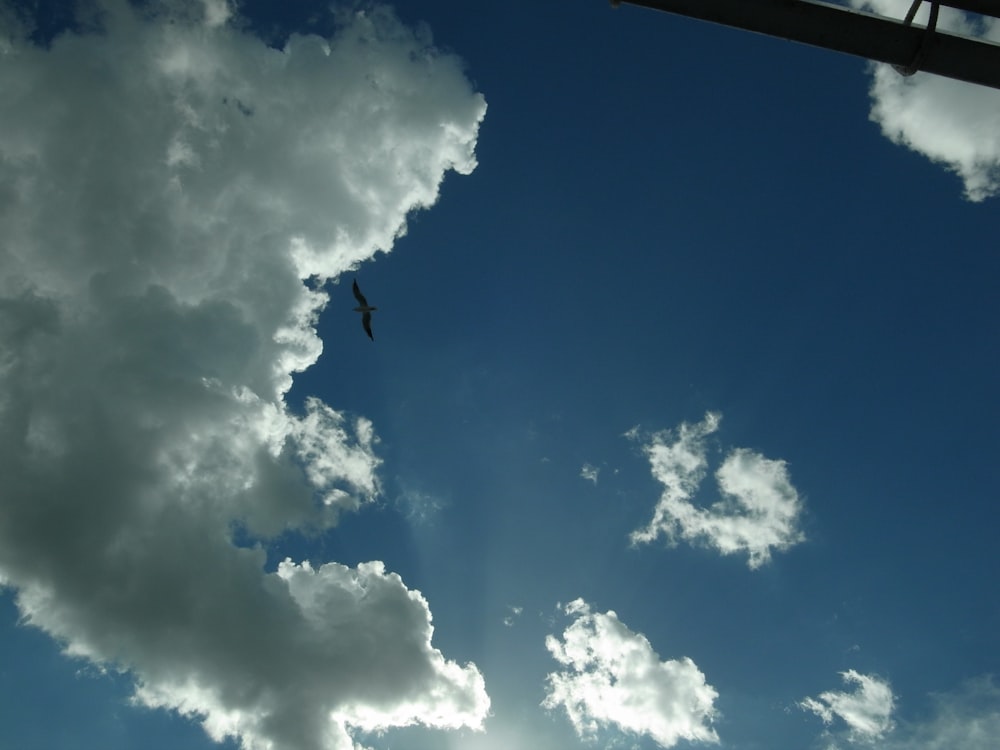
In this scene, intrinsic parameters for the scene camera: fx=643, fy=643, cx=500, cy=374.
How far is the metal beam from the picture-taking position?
390 inches

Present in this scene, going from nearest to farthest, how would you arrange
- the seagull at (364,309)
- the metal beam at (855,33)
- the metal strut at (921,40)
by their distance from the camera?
the metal strut at (921,40)
the metal beam at (855,33)
the seagull at (364,309)

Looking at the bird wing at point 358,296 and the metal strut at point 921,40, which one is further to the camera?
the bird wing at point 358,296

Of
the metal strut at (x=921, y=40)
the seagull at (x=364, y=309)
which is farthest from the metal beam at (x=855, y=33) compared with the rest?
the seagull at (x=364, y=309)

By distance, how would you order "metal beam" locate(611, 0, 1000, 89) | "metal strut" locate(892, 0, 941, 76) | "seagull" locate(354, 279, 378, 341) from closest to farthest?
"metal strut" locate(892, 0, 941, 76) < "metal beam" locate(611, 0, 1000, 89) < "seagull" locate(354, 279, 378, 341)

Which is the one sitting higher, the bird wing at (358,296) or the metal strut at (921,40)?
the bird wing at (358,296)

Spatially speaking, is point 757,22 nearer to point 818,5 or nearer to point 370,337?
point 818,5

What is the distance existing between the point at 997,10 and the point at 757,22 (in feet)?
10.6

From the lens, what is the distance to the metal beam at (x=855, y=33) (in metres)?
9.91

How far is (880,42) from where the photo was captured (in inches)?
396

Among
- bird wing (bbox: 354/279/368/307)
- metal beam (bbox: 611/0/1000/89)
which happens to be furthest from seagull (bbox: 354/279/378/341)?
metal beam (bbox: 611/0/1000/89)

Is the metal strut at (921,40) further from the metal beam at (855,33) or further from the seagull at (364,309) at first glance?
the seagull at (364,309)

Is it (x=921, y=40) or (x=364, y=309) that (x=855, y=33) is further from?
(x=364, y=309)

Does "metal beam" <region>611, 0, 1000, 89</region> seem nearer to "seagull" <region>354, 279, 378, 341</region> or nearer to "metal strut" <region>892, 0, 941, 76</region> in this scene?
"metal strut" <region>892, 0, 941, 76</region>

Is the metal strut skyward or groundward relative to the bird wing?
groundward
